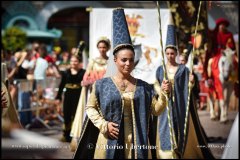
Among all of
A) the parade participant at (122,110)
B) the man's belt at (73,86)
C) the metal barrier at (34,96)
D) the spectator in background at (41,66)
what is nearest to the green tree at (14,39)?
the metal barrier at (34,96)

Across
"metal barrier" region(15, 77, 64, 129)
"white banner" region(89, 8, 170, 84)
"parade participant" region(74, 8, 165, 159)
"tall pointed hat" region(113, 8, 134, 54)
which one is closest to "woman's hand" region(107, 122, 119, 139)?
"parade participant" region(74, 8, 165, 159)

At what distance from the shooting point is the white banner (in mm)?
7945

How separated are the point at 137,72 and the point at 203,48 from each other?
4.89 meters

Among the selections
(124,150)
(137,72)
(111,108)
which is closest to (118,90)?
(111,108)

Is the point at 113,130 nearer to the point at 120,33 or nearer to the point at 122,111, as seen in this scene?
the point at 122,111

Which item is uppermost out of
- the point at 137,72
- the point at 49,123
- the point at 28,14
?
the point at 28,14

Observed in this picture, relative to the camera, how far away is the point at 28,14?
1110 inches

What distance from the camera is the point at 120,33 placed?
4.35 meters

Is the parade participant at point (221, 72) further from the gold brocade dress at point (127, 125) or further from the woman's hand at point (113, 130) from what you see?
the woman's hand at point (113, 130)

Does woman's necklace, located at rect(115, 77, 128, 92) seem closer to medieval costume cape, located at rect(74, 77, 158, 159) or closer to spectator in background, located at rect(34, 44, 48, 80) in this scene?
medieval costume cape, located at rect(74, 77, 158, 159)

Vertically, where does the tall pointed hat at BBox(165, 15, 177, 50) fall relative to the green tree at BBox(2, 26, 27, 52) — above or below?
below

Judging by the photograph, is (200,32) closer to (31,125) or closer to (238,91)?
(238,91)

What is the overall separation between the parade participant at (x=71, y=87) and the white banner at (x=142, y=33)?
0.98 metres

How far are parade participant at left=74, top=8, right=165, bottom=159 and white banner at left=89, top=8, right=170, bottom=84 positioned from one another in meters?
3.53
